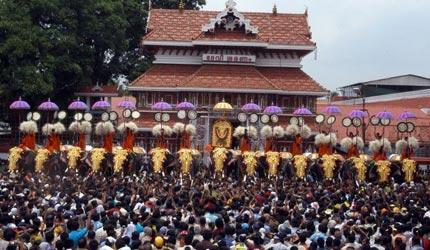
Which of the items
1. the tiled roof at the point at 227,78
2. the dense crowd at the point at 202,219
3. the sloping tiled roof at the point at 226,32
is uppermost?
the sloping tiled roof at the point at 226,32

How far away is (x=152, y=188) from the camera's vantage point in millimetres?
20250

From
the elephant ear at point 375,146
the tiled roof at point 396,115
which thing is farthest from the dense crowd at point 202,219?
the tiled roof at point 396,115

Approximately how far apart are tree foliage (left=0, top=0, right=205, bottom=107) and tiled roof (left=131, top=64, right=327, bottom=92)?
3.20 metres

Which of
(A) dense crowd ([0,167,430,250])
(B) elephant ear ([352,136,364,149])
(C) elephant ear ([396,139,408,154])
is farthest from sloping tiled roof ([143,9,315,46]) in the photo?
(A) dense crowd ([0,167,430,250])

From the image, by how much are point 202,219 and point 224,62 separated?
2853cm

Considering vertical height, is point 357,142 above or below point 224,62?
below

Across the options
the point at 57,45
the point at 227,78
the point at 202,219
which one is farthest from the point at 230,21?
the point at 202,219

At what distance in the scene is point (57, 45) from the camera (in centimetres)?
3816

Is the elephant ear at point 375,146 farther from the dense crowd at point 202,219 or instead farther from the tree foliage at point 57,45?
the tree foliage at point 57,45

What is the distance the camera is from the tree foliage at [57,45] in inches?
1431

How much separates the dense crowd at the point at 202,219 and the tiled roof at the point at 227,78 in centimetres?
1897

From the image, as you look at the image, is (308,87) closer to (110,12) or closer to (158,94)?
(158,94)

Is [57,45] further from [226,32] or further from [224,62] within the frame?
[226,32]

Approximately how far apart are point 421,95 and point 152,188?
3428 centimetres
